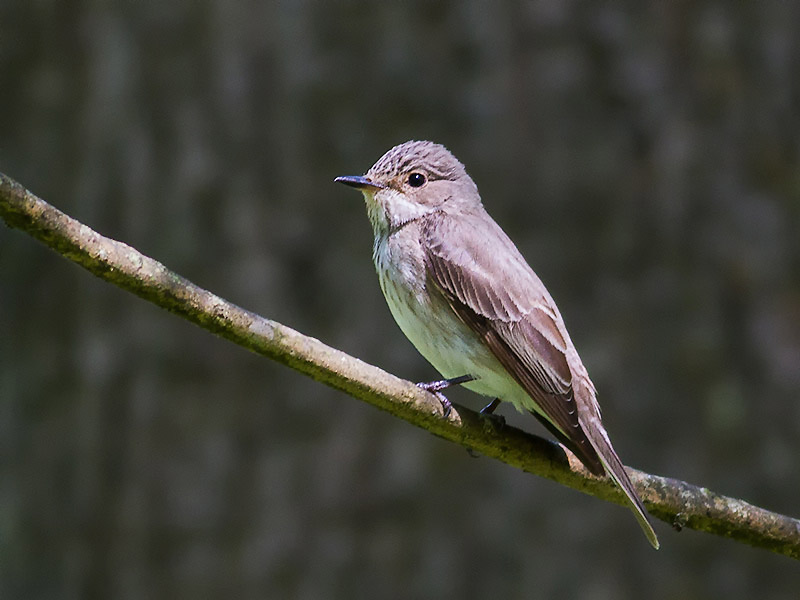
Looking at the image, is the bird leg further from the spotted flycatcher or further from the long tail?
the long tail

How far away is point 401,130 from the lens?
17.0 ft

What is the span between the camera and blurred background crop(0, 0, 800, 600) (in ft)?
16.5

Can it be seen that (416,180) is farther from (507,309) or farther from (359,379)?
(359,379)

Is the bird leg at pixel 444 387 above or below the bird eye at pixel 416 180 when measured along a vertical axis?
below

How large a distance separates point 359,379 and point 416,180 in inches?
56.0

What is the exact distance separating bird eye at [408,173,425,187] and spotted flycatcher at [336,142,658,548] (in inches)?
4.3

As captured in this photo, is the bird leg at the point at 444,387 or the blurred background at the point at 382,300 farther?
the blurred background at the point at 382,300

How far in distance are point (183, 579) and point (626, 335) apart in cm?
264

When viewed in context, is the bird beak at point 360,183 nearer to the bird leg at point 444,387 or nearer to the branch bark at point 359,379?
the bird leg at point 444,387

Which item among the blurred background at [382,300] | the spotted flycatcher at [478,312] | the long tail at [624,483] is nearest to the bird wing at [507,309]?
the spotted flycatcher at [478,312]

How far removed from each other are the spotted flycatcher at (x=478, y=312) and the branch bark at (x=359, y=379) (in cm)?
17

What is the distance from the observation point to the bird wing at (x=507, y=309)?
3.39 m

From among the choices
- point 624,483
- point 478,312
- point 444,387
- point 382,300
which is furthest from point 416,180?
point 624,483

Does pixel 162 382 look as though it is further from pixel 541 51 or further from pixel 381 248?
pixel 541 51
